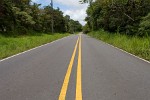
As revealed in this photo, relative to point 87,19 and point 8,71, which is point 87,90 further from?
point 87,19

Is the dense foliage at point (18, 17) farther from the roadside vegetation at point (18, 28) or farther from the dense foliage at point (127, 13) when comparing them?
the dense foliage at point (127, 13)

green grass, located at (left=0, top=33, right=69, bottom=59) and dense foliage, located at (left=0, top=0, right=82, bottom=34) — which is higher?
dense foliage, located at (left=0, top=0, right=82, bottom=34)

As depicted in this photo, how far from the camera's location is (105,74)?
10367 millimetres

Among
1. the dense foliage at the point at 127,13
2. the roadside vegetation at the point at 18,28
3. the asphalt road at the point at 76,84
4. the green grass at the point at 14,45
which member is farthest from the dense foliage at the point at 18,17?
the asphalt road at the point at 76,84

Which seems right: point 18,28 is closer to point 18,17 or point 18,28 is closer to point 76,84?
point 18,17

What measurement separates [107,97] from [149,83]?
2.30 meters

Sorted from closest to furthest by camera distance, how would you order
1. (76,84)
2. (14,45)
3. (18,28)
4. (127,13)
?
(76,84) → (14,45) → (127,13) → (18,28)

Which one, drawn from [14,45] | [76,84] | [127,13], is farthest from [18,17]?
[76,84]

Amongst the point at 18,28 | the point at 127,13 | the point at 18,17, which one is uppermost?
the point at 127,13

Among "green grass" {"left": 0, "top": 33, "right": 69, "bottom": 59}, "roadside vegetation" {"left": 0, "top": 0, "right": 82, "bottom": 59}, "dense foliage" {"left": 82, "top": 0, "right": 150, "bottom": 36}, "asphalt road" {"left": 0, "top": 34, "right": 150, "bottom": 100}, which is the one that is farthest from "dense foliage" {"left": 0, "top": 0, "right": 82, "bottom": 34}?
"asphalt road" {"left": 0, "top": 34, "right": 150, "bottom": 100}

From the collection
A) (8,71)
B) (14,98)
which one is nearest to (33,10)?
(8,71)

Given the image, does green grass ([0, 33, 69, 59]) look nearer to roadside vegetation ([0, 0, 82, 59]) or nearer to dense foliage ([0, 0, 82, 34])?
roadside vegetation ([0, 0, 82, 59])

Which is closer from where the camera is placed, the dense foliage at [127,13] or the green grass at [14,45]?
the green grass at [14,45]

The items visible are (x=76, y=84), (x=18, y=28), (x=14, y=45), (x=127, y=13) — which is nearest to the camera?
(x=76, y=84)
